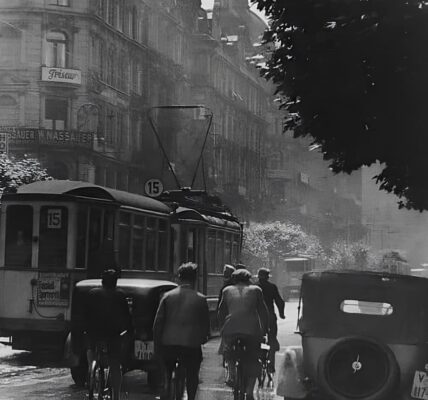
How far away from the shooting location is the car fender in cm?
949

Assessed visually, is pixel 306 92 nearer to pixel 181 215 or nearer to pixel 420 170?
pixel 420 170

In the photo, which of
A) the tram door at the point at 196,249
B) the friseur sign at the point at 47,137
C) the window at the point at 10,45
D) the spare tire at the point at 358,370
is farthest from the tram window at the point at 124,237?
the window at the point at 10,45

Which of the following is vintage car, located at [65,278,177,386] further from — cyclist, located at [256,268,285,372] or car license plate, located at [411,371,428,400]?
car license plate, located at [411,371,428,400]

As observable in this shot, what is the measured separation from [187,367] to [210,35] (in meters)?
67.0

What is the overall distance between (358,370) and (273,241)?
60.2 metres

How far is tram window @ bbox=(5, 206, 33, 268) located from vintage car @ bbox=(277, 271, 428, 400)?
843cm

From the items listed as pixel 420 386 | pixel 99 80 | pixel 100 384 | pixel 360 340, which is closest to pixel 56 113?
pixel 99 80

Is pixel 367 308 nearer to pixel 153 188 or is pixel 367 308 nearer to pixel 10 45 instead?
pixel 153 188

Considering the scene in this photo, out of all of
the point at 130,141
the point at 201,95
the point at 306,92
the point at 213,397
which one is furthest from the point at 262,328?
the point at 201,95

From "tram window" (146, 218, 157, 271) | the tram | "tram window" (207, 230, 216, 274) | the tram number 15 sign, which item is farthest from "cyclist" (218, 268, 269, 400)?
"tram window" (207, 230, 216, 274)

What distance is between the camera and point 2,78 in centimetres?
5122

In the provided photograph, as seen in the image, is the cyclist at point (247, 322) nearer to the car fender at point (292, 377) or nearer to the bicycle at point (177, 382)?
the bicycle at point (177, 382)

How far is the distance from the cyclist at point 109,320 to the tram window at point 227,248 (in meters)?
15.6

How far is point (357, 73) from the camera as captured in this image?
15.0 meters
